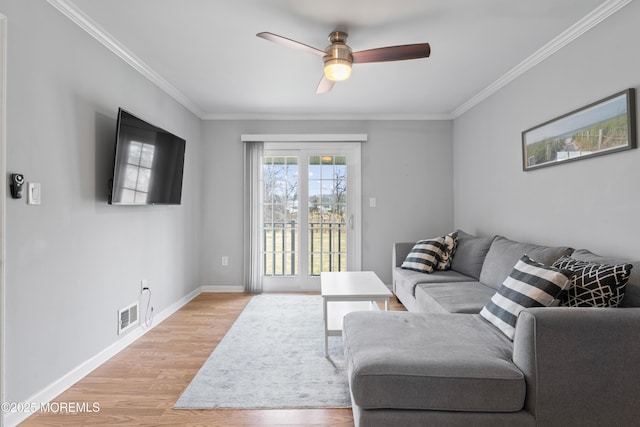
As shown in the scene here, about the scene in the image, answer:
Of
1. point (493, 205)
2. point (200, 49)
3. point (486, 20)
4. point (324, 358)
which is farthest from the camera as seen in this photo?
point (493, 205)

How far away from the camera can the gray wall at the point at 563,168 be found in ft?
6.48

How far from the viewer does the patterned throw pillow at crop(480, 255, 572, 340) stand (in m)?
1.61

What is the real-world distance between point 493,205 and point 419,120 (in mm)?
1592

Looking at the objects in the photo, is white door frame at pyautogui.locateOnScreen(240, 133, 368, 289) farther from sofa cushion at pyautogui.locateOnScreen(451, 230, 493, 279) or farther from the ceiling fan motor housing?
the ceiling fan motor housing

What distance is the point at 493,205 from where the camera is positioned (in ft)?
11.4

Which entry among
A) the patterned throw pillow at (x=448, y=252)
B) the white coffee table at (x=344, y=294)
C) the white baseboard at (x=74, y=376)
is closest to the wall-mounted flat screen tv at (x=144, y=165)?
the white baseboard at (x=74, y=376)

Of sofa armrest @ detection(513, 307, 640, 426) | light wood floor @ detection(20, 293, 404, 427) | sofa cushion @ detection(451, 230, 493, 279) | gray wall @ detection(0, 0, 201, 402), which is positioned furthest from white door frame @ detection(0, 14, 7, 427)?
sofa cushion @ detection(451, 230, 493, 279)

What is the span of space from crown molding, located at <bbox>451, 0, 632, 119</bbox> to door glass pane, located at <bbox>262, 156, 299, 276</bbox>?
2483 millimetres

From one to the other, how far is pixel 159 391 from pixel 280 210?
2.74 metres

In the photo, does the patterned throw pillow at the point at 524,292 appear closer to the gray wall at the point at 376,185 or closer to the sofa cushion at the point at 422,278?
the sofa cushion at the point at 422,278

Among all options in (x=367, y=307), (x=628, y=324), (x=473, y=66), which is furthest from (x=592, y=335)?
(x=473, y=66)

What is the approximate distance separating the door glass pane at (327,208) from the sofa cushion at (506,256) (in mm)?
1989

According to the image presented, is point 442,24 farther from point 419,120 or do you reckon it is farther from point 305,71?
point 419,120

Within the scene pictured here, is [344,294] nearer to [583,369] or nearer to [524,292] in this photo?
[524,292]
